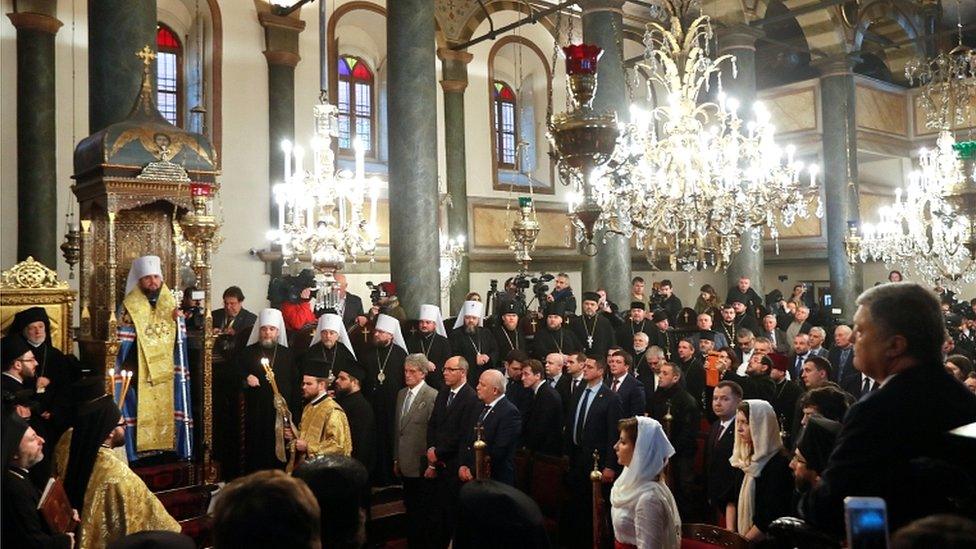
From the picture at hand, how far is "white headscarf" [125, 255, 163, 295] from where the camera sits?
24.0 ft

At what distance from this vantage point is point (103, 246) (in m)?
7.68

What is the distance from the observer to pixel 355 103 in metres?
17.4

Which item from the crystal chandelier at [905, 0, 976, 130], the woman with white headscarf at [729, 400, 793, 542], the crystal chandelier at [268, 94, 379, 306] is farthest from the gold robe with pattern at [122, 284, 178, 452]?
the crystal chandelier at [905, 0, 976, 130]

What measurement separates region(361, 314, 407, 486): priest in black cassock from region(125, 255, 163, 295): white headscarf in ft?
7.70

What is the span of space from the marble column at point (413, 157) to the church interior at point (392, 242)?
32 mm

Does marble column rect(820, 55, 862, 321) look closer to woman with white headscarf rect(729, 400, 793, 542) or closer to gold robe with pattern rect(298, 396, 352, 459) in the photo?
woman with white headscarf rect(729, 400, 793, 542)

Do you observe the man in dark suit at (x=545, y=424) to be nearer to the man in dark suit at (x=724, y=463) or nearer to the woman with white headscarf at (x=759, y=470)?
the man in dark suit at (x=724, y=463)

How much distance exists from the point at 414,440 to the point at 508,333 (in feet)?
12.5

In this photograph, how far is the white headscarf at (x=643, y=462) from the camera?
4.76 meters

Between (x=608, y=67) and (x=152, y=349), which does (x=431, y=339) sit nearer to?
(x=152, y=349)

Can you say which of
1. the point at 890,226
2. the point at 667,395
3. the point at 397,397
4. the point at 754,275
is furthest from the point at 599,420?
the point at 754,275

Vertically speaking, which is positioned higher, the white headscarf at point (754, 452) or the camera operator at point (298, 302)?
the camera operator at point (298, 302)

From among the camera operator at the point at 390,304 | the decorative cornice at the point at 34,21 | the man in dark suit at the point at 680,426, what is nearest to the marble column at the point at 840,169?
the man in dark suit at the point at 680,426

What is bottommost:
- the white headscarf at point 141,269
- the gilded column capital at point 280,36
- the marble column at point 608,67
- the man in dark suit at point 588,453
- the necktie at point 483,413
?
the man in dark suit at point 588,453
